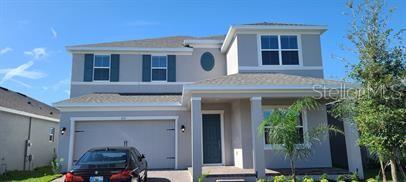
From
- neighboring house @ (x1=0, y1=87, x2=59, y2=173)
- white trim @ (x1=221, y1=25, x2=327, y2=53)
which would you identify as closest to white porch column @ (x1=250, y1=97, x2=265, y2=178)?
white trim @ (x1=221, y1=25, x2=327, y2=53)

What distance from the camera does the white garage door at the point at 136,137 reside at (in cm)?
1373

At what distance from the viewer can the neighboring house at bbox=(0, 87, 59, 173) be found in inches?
556

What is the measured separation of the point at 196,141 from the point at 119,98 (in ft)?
20.2

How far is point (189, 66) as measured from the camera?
16.1 metres

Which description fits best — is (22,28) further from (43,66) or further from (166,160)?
(166,160)

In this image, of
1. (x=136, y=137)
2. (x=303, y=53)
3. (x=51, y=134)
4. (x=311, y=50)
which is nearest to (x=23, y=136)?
(x=51, y=134)

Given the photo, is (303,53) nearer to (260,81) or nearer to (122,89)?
(260,81)

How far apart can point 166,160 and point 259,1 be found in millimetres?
8050

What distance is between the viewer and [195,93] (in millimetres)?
9859

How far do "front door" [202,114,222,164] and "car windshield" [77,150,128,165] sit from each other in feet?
21.6

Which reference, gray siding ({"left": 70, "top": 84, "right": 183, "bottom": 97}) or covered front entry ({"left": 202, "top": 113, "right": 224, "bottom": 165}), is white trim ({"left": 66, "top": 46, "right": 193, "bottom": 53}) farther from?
covered front entry ({"left": 202, "top": 113, "right": 224, "bottom": 165})

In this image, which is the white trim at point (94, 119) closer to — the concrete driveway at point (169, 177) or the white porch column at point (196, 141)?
the concrete driveway at point (169, 177)

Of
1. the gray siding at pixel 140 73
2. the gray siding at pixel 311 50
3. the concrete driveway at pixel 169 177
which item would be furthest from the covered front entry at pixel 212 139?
the gray siding at pixel 311 50

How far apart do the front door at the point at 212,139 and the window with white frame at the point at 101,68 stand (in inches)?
220
